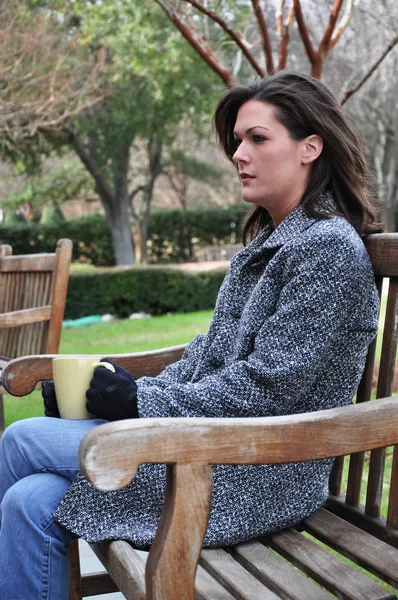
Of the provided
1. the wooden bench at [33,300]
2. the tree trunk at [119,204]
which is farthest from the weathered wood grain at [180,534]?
the tree trunk at [119,204]

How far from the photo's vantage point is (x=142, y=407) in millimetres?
1798

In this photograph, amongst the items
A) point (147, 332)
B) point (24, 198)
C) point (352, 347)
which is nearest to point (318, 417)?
point (352, 347)

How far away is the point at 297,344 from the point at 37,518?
707 millimetres

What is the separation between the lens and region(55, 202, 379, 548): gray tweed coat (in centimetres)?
176

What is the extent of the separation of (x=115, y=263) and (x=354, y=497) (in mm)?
19075

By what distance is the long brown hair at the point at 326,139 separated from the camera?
2.03 meters

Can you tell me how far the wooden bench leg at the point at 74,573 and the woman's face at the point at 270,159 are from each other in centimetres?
103

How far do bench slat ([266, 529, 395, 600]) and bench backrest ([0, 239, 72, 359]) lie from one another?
239cm

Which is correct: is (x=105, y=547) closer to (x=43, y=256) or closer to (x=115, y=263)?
(x=43, y=256)

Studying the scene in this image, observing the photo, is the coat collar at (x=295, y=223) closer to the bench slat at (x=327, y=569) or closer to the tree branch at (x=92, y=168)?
the bench slat at (x=327, y=569)

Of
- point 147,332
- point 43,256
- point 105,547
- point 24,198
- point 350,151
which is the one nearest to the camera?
point 105,547

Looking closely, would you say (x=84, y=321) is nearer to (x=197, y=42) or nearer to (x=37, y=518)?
(x=197, y=42)

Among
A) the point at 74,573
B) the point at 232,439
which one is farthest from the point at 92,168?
the point at 232,439

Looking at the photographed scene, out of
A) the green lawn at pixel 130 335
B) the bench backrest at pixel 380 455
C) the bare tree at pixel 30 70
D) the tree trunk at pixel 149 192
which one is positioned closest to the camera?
the bench backrest at pixel 380 455
